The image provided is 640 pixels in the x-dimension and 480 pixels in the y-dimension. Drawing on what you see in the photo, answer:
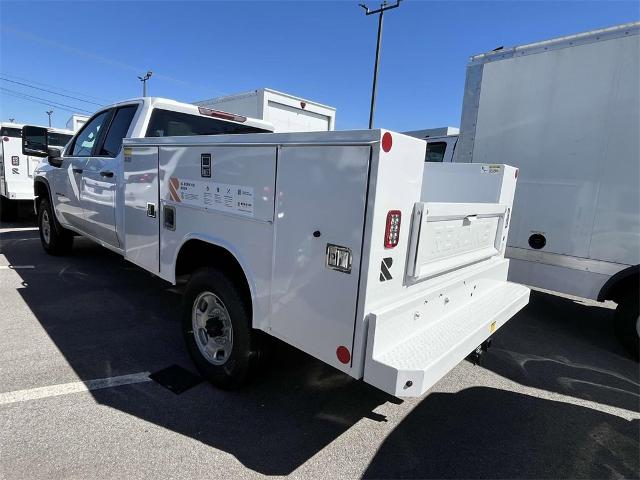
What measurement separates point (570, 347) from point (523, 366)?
0.94m

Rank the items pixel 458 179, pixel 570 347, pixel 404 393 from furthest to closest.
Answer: pixel 570 347 → pixel 458 179 → pixel 404 393

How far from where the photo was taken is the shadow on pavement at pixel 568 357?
3.41 m

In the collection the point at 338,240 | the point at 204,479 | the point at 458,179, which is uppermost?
the point at 458,179

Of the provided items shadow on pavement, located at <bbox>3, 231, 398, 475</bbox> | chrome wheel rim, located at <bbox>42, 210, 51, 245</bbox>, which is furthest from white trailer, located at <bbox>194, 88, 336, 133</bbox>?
shadow on pavement, located at <bbox>3, 231, 398, 475</bbox>

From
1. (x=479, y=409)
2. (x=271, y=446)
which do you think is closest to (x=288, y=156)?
(x=271, y=446)

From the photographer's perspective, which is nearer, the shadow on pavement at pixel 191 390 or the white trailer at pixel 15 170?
the shadow on pavement at pixel 191 390

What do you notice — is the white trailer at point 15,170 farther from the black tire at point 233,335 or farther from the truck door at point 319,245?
the truck door at point 319,245

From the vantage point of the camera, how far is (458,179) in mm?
3619

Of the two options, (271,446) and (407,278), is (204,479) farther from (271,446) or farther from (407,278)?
(407,278)

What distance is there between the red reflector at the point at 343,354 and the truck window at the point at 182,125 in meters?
3.07

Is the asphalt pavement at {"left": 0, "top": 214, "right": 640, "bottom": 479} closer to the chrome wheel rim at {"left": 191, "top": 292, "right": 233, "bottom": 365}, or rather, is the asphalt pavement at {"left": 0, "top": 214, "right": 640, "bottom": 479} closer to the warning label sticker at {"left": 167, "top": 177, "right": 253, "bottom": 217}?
the chrome wheel rim at {"left": 191, "top": 292, "right": 233, "bottom": 365}

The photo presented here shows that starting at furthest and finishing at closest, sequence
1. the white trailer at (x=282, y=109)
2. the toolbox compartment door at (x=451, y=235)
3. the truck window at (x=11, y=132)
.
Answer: the truck window at (x=11, y=132)
the white trailer at (x=282, y=109)
the toolbox compartment door at (x=451, y=235)

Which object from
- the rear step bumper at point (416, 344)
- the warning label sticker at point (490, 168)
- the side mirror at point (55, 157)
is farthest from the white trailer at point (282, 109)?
the rear step bumper at point (416, 344)

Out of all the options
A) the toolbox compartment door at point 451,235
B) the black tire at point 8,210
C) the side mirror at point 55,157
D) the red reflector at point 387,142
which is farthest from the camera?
the black tire at point 8,210
